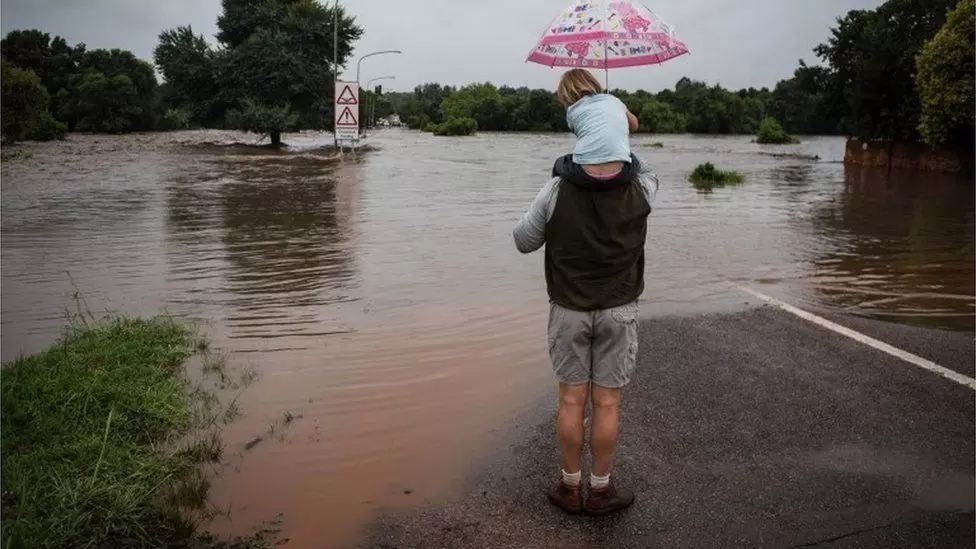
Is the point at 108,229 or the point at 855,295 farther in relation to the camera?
the point at 108,229

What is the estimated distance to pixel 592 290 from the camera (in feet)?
11.9

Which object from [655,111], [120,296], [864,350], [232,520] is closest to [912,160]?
[864,350]

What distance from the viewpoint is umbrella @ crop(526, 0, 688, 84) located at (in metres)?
4.41

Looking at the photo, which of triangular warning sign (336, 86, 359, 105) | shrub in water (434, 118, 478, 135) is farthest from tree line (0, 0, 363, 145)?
shrub in water (434, 118, 478, 135)

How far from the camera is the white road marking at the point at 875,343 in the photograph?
18.2 ft

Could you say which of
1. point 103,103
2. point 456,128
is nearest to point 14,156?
point 103,103

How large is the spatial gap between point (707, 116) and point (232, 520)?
137714mm

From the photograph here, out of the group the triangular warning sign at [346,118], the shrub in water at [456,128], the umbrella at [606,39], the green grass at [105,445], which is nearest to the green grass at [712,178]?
the triangular warning sign at [346,118]

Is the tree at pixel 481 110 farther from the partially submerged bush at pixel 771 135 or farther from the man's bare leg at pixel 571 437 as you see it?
the man's bare leg at pixel 571 437

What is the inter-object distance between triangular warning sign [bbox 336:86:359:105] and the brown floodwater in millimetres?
9567

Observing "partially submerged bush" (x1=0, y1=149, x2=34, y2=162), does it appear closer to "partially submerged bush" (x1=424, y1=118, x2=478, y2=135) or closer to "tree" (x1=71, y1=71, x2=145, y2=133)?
"tree" (x1=71, y1=71, x2=145, y2=133)

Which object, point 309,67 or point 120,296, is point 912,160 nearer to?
point 309,67

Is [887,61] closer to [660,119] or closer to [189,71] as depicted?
[189,71]

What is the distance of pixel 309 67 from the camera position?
40.9 meters
